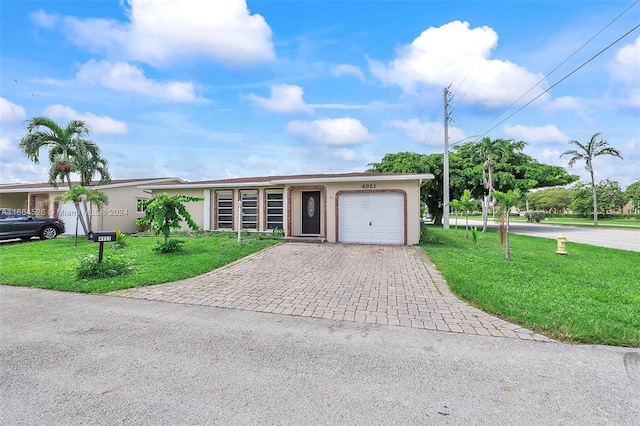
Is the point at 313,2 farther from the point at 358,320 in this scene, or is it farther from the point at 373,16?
the point at 358,320

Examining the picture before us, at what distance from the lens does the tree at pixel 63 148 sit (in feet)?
41.1

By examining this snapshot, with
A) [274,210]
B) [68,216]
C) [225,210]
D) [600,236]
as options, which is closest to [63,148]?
[68,216]

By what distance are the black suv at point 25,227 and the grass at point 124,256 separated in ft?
9.33

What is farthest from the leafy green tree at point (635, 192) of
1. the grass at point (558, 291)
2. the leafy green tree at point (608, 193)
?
the grass at point (558, 291)

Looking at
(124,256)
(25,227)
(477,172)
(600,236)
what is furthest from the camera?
(477,172)

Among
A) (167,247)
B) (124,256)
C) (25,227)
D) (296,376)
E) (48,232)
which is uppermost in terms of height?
(25,227)

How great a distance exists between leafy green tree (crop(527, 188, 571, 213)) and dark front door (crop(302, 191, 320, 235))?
2650 inches

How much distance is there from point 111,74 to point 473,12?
12692mm

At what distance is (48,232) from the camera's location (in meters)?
14.3

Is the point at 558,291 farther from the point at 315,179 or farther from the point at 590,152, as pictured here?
the point at 590,152

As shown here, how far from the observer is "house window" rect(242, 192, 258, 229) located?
47.2 ft

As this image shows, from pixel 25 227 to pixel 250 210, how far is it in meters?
9.71

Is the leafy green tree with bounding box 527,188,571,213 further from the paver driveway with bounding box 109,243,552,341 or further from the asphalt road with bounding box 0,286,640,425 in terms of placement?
the asphalt road with bounding box 0,286,640,425

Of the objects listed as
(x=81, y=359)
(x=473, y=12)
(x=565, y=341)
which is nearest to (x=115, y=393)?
(x=81, y=359)
